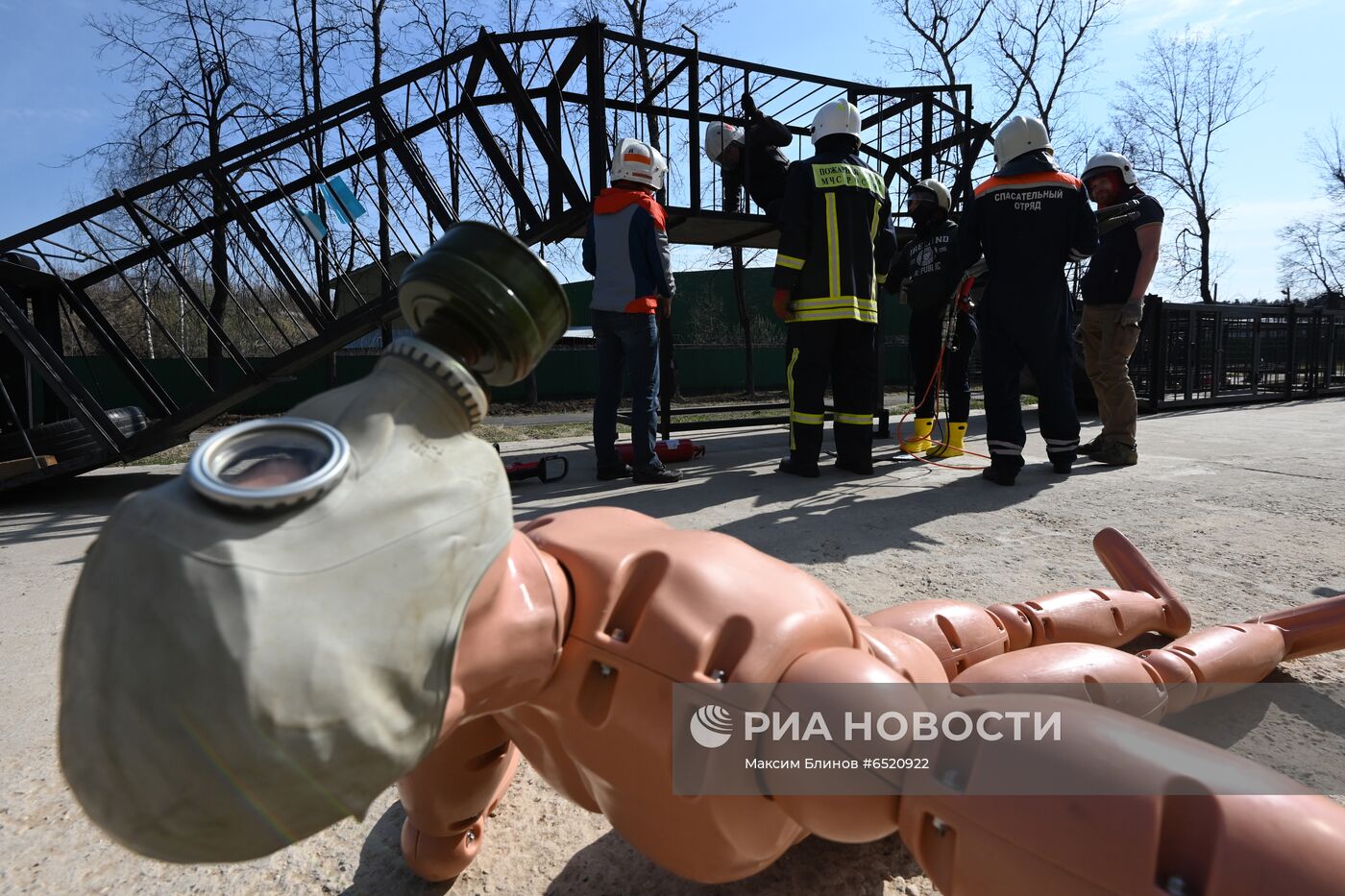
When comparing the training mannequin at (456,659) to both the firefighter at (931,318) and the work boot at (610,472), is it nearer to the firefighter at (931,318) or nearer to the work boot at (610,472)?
the work boot at (610,472)

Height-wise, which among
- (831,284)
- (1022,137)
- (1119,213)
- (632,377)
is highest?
(1022,137)

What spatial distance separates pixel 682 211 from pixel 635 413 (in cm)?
213

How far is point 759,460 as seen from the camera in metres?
5.02

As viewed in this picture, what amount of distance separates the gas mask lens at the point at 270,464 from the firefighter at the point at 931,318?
5018 millimetres

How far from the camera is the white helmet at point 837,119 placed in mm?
4180

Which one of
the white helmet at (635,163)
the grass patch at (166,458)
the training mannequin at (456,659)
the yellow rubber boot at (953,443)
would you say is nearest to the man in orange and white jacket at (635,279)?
the white helmet at (635,163)

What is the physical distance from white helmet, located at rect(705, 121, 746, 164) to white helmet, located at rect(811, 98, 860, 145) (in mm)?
1646

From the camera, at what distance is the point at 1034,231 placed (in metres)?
3.99

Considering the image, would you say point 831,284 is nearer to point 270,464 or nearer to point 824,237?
point 824,237

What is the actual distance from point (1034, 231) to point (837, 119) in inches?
49.7

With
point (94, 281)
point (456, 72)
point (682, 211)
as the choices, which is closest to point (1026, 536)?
point (682, 211)

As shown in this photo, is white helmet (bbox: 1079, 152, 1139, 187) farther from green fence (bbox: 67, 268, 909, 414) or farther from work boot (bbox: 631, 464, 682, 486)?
work boot (bbox: 631, 464, 682, 486)

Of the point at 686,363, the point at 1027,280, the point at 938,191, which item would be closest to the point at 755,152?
the point at 938,191

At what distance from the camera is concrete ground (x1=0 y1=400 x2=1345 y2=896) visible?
1.10 meters
